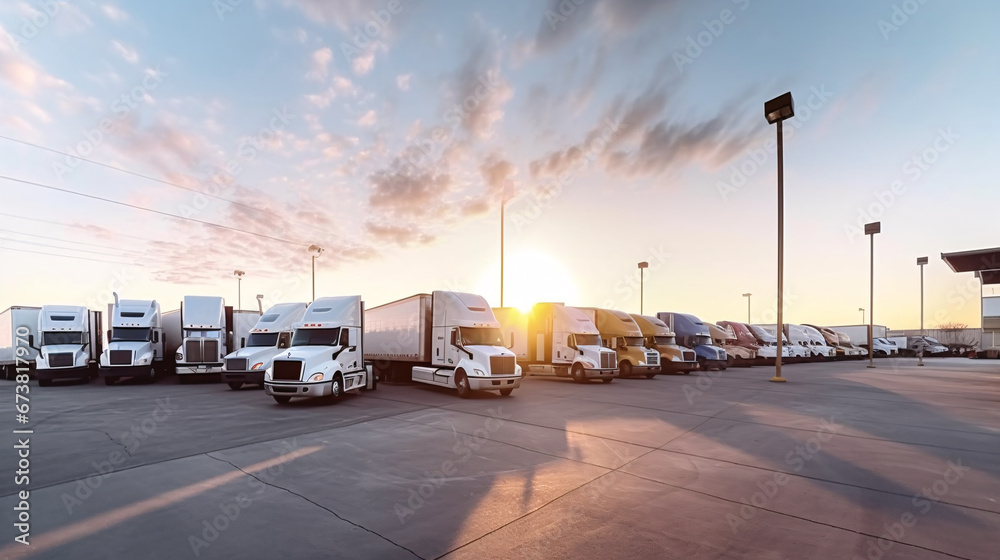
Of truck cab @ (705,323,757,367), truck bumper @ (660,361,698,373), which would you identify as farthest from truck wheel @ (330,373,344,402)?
truck cab @ (705,323,757,367)

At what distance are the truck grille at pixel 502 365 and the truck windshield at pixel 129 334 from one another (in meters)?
17.9

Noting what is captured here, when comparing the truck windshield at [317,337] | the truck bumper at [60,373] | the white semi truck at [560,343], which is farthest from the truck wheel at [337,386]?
the truck bumper at [60,373]

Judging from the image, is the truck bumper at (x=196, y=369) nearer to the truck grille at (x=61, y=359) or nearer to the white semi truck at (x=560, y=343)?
the truck grille at (x=61, y=359)

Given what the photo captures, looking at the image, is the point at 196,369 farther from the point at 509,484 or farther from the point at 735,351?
the point at 735,351

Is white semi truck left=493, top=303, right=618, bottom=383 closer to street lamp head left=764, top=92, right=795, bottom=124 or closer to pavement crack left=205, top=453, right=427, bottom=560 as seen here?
street lamp head left=764, top=92, right=795, bottom=124

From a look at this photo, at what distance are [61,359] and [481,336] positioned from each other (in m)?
19.6

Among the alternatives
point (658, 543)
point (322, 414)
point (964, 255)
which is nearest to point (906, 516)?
point (658, 543)

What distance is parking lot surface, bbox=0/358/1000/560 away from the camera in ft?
14.7

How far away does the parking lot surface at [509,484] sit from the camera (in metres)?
4.48

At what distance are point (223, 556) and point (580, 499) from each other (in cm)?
384

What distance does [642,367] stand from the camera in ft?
77.7

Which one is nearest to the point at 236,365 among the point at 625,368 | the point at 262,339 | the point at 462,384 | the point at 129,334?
the point at 262,339

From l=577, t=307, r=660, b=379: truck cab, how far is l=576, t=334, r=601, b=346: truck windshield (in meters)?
1.34

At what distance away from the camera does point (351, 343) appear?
15477 millimetres
